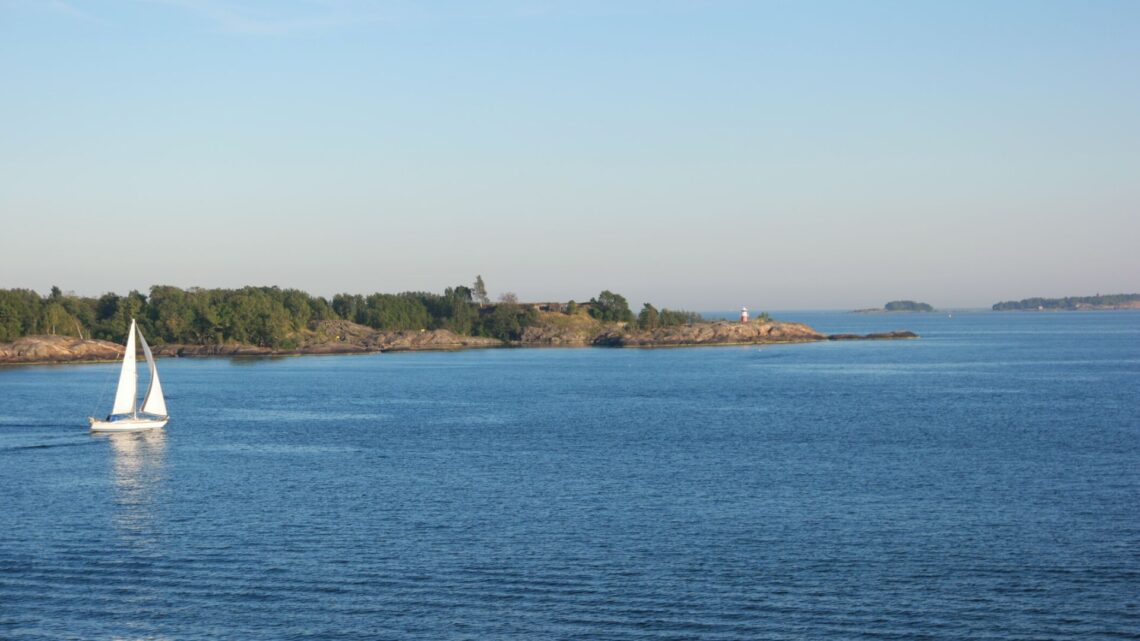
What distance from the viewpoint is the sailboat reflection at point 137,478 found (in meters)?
38.2

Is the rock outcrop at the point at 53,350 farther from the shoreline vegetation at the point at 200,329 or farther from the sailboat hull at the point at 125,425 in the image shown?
the sailboat hull at the point at 125,425

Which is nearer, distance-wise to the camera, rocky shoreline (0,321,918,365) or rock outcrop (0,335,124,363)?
rock outcrop (0,335,124,363)

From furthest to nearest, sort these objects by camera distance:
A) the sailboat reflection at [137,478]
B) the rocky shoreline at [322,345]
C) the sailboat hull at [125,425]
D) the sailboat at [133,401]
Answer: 1. the rocky shoreline at [322,345]
2. the sailboat at [133,401]
3. the sailboat hull at [125,425]
4. the sailboat reflection at [137,478]

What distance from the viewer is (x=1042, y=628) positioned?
26.5m

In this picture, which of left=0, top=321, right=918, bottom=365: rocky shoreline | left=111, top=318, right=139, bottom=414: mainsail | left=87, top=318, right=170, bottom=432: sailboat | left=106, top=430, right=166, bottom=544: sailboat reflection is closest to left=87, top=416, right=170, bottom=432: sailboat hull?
left=87, top=318, right=170, bottom=432: sailboat

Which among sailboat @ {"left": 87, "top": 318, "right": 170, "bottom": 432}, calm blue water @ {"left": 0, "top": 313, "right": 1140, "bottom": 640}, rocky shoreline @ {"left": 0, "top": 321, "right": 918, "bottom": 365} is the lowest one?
calm blue water @ {"left": 0, "top": 313, "right": 1140, "bottom": 640}

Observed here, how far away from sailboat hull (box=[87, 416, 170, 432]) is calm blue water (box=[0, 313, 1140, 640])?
1459 millimetres

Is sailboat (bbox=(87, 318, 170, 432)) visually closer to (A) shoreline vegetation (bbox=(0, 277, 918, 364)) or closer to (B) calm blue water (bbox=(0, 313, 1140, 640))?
(B) calm blue water (bbox=(0, 313, 1140, 640))

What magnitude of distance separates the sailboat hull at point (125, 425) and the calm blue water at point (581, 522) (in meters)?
1.46

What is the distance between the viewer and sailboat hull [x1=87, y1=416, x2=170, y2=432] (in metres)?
66.9

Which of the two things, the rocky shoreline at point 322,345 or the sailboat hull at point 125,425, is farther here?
the rocky shoreline at point 322,345

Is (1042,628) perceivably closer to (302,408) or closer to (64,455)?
(64,455)

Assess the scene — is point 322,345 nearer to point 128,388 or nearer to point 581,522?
point 128,388

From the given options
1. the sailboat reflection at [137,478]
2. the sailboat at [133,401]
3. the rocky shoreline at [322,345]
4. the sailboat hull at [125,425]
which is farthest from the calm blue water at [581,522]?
the rocky shoreline at [322,345]
